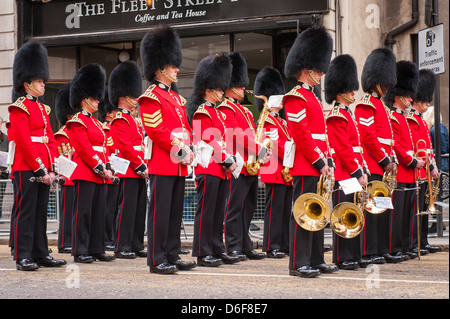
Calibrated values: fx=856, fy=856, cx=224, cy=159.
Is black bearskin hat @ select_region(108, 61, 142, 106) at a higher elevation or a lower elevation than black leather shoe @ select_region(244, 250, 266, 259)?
higher

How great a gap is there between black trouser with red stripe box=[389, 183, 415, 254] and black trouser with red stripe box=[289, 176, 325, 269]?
172 centimetres

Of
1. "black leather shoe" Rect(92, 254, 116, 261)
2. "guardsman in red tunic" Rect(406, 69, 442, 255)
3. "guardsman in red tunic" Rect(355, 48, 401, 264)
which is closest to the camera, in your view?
"guardsman in red tunic" Rect(355, 48, 401, 264)

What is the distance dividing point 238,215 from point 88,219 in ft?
5.06

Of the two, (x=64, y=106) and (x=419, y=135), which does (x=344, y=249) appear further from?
(x=64, y=106)

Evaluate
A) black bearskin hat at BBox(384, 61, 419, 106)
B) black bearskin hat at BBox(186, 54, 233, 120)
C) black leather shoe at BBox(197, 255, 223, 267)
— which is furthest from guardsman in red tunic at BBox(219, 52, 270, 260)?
black bearskin hat at BBox(384, 61, 419, 106)

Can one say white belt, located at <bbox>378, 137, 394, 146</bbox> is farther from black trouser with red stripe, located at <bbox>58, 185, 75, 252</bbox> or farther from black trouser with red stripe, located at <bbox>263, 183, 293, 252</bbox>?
black trouser with red stripe, located at <bbox>58, 185, 75, 252</bbox>

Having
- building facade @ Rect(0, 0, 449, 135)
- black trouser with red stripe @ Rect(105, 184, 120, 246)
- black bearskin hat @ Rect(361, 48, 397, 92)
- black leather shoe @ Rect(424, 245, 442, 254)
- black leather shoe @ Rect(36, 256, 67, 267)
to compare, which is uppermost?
building facade @ Rect(0, 0, 449, 135)

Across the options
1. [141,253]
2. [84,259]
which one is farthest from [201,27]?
[84,259]

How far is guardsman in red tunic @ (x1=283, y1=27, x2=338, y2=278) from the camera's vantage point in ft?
23.2

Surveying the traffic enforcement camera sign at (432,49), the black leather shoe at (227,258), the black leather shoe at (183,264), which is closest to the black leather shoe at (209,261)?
the black leather shoe at (227,258)

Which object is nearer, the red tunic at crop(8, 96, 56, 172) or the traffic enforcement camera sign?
the red tunic at crop(8, 96, 56, 172)

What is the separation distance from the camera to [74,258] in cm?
878

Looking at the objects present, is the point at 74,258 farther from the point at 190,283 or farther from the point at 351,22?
the point at 351,22

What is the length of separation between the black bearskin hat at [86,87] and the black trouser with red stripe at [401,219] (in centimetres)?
331
